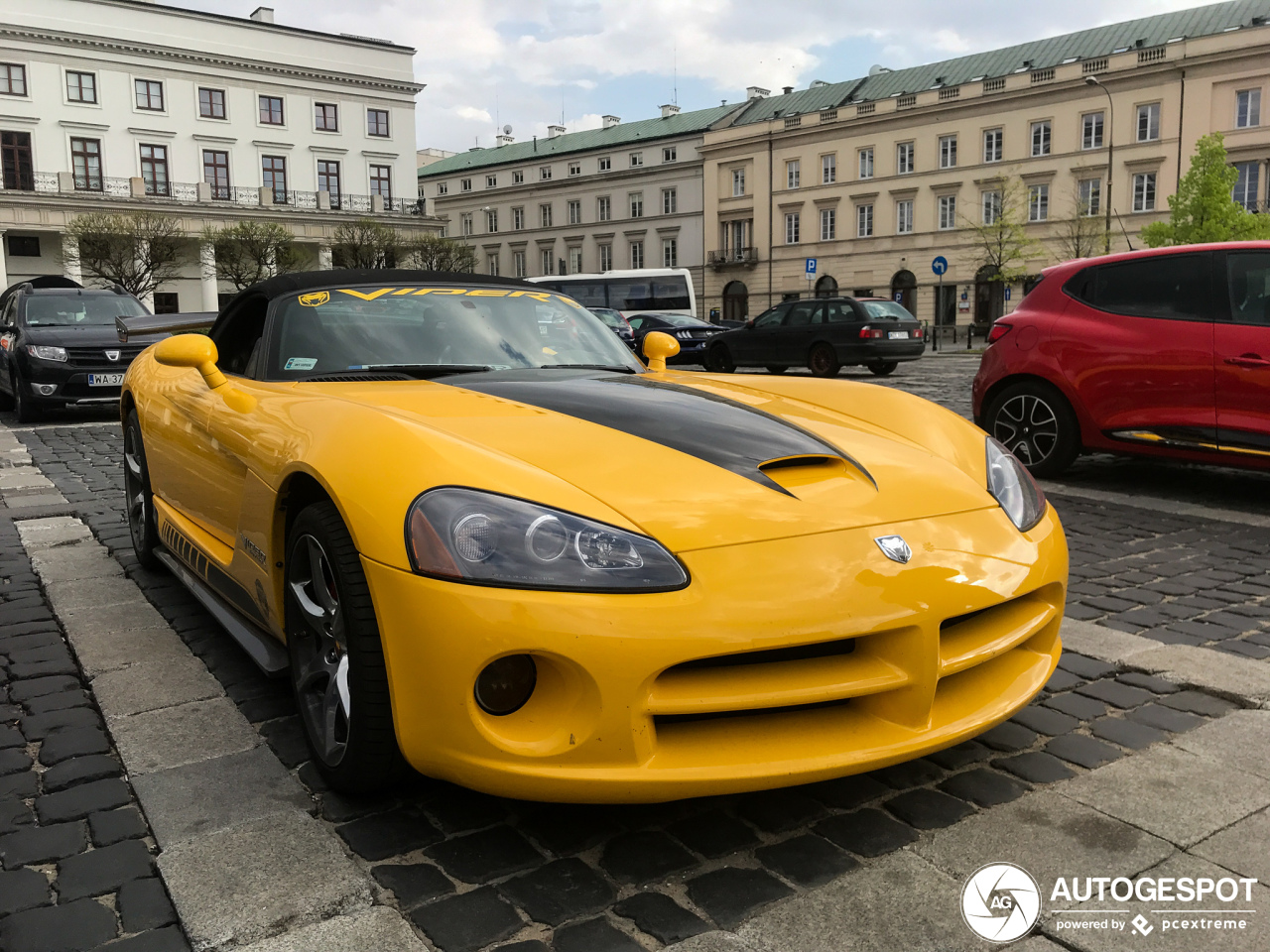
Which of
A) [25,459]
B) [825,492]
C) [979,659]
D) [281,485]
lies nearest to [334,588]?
[281,485]

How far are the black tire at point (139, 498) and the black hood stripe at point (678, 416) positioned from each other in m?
2.03

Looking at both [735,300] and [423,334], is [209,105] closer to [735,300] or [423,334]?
[735,300]

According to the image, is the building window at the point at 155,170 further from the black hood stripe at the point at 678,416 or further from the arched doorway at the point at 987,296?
the black hood stripe at the point at 678,416

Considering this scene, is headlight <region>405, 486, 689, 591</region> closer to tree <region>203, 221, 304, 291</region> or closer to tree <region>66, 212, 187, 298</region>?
tree <region>66, 212, 187, 298</region>

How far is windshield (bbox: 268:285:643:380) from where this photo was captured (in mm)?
3357

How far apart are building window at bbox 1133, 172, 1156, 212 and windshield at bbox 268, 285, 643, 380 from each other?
50595 millimetres

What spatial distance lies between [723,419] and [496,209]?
257 feet

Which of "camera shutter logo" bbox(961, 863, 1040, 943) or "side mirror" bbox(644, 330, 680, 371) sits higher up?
"side mirror" bbox(644, 330, 680, 371)

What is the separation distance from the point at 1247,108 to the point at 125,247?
157ft

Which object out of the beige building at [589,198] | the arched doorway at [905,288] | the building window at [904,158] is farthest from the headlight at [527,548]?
the beige building at [589,198]

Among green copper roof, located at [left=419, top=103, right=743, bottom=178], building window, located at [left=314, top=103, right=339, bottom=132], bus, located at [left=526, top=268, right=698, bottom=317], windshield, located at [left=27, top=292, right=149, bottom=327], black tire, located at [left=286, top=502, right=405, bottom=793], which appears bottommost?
black tire, located at [left=286, top=502, right=405, bottom=793]

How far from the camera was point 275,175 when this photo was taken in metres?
54.5

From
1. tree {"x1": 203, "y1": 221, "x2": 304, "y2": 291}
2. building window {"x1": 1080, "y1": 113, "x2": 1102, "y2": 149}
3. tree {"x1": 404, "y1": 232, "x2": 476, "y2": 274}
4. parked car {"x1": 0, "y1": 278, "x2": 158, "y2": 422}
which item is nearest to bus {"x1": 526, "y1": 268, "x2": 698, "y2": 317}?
tree {"x1": 203, "y1": 221, "x2": 304, "y2": 291}

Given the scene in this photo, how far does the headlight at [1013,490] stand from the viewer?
263 cm
